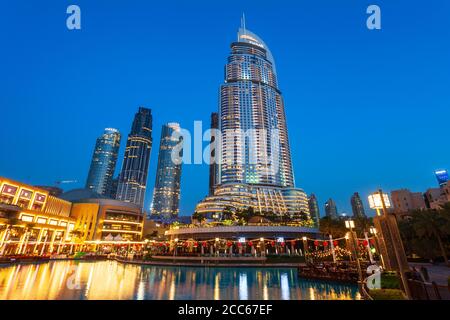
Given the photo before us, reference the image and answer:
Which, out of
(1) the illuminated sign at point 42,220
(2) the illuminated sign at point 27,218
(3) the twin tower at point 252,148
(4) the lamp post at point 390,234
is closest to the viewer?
(4) the lamp post at point 390,234

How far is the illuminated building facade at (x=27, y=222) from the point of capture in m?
56.3

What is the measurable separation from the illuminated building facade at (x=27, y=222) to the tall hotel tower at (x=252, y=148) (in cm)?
6091

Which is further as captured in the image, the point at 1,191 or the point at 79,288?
the point at 1,191

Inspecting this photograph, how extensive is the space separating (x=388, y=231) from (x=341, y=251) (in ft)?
120

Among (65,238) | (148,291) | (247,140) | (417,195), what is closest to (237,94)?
(247,140)

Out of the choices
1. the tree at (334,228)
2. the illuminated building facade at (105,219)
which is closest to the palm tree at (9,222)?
the illuminated building facade at (105,219)

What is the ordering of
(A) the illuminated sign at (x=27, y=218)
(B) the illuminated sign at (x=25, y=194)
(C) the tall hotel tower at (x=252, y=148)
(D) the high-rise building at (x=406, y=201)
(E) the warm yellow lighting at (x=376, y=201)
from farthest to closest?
(C) the tall hotel tower at (x=252, y=148)
(D) the high-rise building at (x=406, y=201)
(B) the illuminated sign at (x=25, y=194)
(A) the illuminated sign at (x=27, y=218)
(E) the warm yellow lighting at (x=376, y=201)

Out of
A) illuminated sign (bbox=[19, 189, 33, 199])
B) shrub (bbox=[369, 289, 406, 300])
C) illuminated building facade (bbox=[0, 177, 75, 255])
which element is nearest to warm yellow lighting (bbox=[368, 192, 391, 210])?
shrub (bbox=[369, 289, 406, 300])

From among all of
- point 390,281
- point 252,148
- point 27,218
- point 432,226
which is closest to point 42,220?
point 27,218

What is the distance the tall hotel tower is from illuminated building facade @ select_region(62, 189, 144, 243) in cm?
3155

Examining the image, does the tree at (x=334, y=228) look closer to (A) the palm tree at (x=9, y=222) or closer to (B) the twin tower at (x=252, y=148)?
(B) the twin tower at (x=252, y=148)
